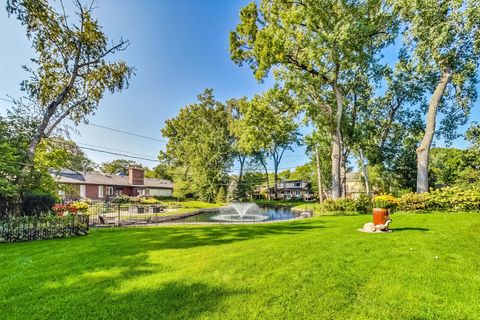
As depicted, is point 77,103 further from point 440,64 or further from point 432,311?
point 440,64

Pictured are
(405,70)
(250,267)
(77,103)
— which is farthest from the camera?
(405,70)

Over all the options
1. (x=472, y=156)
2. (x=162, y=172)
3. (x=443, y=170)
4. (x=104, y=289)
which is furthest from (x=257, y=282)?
(x=162, y=172)

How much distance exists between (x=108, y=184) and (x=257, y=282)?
1438 inches

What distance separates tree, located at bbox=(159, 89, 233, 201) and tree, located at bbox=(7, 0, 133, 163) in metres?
20.3

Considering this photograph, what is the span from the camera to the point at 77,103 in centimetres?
1499

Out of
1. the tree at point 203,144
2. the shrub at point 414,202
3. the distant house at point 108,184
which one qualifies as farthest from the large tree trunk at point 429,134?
the distant house at point 108,184

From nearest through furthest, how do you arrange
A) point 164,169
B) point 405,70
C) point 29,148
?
point 29,148 → point 405,70 → point 164,169

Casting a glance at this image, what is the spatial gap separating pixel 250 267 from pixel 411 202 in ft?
43.8

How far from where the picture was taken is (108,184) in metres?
35.1

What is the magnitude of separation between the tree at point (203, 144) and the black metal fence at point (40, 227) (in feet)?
81.1

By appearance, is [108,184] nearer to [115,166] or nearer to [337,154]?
[115,166]

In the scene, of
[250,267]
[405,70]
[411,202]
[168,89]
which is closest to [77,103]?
[168,89]

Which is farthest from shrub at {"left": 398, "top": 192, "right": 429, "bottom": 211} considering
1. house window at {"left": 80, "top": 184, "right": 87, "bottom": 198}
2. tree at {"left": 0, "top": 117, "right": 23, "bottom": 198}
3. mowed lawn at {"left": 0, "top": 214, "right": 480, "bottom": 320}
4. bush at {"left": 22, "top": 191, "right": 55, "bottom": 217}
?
house window at {"left": 80, "top": 184, "right": 87, "bottom": 198}

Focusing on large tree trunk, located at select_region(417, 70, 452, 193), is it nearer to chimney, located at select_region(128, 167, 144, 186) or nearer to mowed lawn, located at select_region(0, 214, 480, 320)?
mowed lawn, located at select_region(0, 214, 480, 320)
